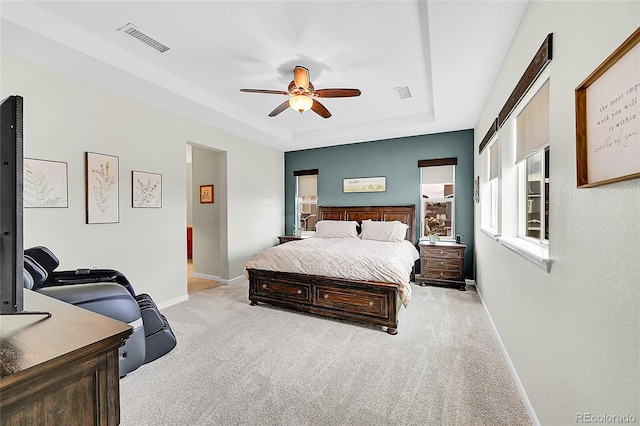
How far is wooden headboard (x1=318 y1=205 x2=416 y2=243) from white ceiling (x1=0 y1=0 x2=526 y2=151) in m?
2.00

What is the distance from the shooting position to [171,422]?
177cm

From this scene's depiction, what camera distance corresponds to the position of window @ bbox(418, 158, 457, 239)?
525 centimetres

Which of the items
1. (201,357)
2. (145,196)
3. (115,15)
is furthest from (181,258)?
(115,15)

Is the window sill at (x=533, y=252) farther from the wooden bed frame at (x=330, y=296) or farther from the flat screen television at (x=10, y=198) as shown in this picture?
the flat screen television at (x=10, y=198)

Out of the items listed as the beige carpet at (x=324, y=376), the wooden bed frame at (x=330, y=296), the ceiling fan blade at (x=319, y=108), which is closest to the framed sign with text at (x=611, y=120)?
the beige carpet at (x=324, y=376)

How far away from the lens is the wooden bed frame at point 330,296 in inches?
120

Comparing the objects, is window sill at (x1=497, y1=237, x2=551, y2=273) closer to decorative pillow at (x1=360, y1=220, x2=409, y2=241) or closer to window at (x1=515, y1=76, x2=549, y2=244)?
window at (x1=515, y1=76, x2=549, y2=244)

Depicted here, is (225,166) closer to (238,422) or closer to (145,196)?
(145,196)

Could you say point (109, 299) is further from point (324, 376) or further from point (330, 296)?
point (330, 296)

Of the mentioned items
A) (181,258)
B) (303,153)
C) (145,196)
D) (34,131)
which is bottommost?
(181,258)

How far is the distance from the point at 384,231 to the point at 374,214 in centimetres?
79

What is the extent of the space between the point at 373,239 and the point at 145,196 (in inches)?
143

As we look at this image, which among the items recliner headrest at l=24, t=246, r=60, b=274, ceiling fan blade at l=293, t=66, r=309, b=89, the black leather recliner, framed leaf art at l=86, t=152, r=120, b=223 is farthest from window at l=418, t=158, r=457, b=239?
recliner headrest at l=24, t=246, r=60, b=274

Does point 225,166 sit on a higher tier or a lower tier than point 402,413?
higher
